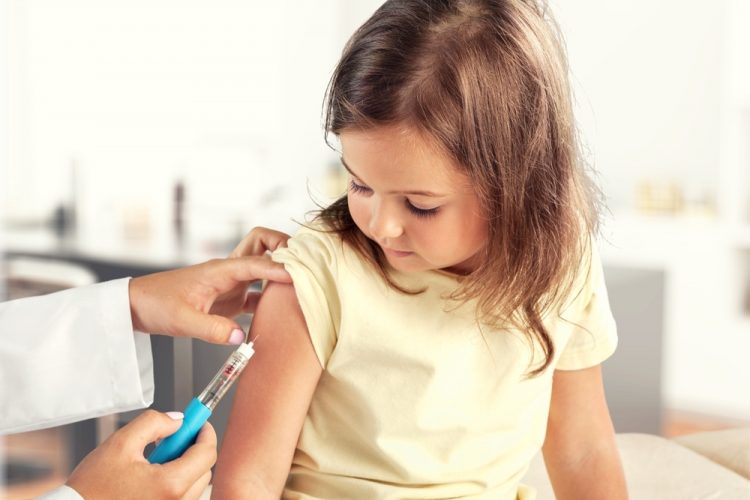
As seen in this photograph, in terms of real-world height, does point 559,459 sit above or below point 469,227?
below

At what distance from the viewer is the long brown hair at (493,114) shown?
880 mm

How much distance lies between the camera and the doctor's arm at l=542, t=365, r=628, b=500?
3.72 ft

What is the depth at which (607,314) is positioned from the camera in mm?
1122

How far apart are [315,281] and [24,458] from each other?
2547mm

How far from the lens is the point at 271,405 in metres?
0.96

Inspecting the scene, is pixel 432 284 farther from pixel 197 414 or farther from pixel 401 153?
pixel 197 414

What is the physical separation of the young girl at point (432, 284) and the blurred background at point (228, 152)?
1819 mm

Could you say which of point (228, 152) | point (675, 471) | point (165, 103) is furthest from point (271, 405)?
point (165, 103)

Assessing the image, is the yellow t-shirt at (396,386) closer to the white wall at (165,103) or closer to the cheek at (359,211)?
the cheek at (359,211)

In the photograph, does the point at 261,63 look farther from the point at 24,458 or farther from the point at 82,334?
the point at 82,334

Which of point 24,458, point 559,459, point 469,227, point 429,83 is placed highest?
point 429,83

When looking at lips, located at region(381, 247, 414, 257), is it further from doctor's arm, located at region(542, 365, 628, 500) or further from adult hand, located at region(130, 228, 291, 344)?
doctor's arm, located at region(542, 365, 628, 500)

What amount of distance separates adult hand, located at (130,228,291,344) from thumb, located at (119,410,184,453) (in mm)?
132

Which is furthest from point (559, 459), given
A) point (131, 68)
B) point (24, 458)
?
point (131, 68)
